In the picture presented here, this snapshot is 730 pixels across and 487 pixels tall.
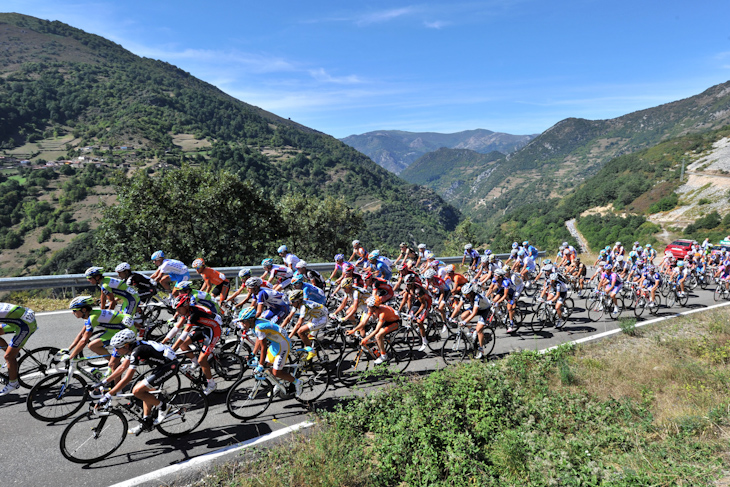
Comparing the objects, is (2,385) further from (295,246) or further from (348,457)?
(295,246)

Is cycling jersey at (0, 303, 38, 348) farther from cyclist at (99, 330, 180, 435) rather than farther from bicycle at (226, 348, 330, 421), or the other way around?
bicycle at (226, 348, 330, 421)

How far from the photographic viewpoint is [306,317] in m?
7.53

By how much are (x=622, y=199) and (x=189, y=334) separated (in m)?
95.0

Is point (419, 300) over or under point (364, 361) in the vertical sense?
over

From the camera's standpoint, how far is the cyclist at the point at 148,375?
17.0ft

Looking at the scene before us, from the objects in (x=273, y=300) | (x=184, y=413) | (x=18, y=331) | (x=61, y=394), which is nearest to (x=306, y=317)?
(x=273, y=300)

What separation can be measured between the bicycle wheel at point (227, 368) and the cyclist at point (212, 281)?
77.5 inches

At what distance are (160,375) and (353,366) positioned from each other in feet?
12.3

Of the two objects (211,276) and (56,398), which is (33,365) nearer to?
(56,398)

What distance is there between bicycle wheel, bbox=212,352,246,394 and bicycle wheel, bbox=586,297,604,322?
1139 cm

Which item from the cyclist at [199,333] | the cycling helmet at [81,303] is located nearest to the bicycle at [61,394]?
the cycling helmet at [81,303]

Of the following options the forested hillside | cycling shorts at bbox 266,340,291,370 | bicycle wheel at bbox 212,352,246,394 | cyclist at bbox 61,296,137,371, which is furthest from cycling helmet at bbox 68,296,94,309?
the forested hillside

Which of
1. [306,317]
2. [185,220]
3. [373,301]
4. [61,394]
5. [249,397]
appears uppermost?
[185,220]

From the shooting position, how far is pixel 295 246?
30250 mm
